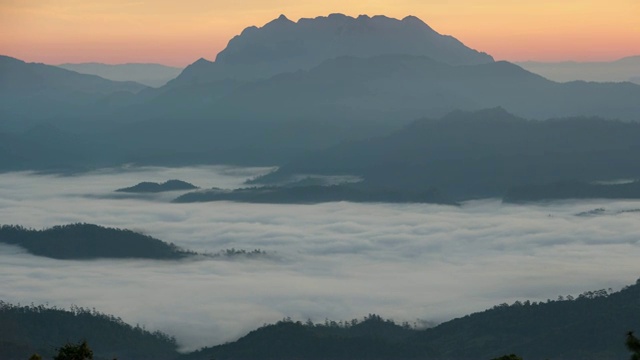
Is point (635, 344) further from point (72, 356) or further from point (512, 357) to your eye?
point (72, 356)

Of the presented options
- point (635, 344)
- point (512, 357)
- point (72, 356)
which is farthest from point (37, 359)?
point (635, 344)

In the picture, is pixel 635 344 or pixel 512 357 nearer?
pixel 635 344

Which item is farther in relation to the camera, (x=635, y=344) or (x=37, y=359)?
(x=37, y=359)

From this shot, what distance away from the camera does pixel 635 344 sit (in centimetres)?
8794

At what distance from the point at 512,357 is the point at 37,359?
121ft

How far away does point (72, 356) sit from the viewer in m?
103

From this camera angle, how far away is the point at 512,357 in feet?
337

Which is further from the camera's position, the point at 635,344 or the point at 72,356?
the point at 72,356

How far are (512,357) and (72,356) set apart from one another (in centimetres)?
3371

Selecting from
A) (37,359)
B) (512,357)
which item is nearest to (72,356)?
(37,359)

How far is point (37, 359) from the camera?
344 ft

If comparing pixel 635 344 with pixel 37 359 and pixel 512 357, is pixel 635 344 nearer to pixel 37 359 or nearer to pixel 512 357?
pixel 512 357

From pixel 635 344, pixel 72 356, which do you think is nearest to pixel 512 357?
pixel 635 344

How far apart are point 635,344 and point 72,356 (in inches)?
1670
